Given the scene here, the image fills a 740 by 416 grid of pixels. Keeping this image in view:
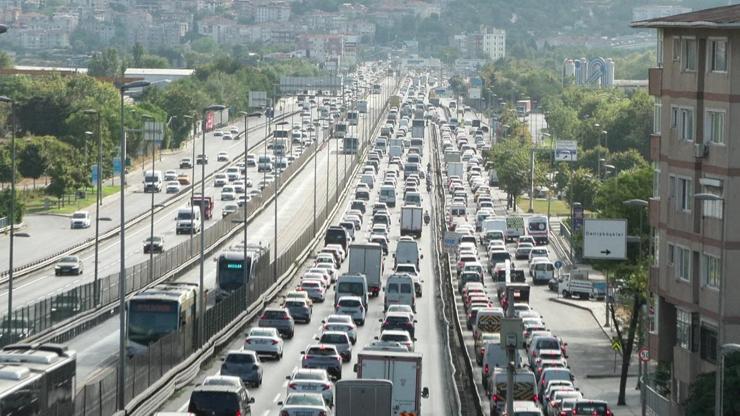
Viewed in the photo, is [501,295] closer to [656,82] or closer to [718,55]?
[656,82]

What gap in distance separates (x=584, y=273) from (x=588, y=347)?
19445mm

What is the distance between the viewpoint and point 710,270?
47719 millimetres

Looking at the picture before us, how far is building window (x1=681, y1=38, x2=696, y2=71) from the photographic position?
49.0 meters

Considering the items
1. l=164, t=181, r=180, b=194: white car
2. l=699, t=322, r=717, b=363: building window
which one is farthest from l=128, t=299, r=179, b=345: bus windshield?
l=164, t=181, r=180, b=194: white car

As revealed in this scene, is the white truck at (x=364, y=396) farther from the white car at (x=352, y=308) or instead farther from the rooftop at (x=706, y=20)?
the white car at (x=352, y=308)

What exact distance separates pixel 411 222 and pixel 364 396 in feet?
228

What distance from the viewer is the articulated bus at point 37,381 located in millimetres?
37625

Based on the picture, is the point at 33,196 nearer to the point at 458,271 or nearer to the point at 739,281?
the point at 458,271

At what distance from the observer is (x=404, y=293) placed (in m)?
77.9

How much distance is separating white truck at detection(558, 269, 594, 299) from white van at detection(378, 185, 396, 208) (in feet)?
140

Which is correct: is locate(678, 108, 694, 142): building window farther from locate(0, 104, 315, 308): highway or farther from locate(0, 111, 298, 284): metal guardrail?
locate(0, 111, 298, 284): metal guardrail

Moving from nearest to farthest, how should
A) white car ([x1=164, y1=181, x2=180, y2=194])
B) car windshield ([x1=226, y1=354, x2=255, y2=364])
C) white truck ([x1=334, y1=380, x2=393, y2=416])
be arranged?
white truck ([x1=334, y1=380, x2=393, y2=416]) < car windshield ([x1=226, y1=354, x2=255, y2=364]) < white car ([x1=164, y1=181, x2=180, y2=194])

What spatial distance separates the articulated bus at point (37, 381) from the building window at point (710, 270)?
14.9 m

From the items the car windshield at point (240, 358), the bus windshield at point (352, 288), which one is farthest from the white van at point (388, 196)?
the car windshield at point (240, 358)
